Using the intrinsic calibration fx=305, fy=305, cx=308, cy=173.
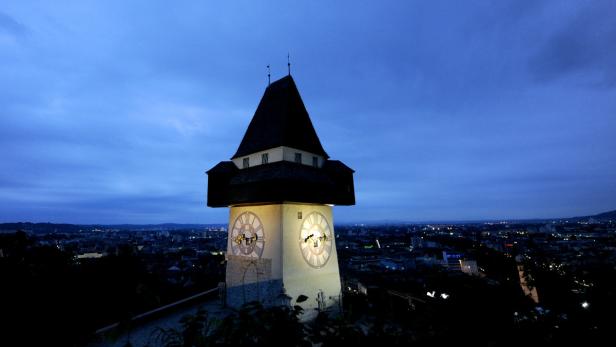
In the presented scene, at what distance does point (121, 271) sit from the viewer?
15.3ft

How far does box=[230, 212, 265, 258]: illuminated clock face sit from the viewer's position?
8211mm

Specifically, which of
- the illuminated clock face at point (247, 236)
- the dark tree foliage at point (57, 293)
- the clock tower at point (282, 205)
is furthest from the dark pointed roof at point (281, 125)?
the dark tree foliage at point (57, 293)

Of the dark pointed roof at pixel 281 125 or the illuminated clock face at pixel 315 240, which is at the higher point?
the dark pointed roof at pixel 281 125

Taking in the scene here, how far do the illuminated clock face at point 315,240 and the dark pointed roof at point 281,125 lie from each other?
7.00 ft

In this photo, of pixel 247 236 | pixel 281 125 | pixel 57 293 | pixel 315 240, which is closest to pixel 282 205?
pixel 315 240

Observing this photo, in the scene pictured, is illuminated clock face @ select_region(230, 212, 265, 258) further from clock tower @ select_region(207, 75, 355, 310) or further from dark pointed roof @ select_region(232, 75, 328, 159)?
dark pointed roof @ select_region(232, 75, 328, 159)

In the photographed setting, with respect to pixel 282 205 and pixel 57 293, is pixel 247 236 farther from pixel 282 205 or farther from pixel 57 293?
pixel 57 293

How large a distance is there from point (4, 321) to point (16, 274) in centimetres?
51

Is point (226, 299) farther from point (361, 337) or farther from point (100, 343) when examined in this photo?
point (361, 337)

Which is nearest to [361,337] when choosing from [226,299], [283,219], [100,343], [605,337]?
[605,337]

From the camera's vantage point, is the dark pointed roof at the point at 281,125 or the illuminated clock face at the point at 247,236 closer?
the illuminated clock face at the point at 247,236

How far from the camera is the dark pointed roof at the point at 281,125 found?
8820 mm

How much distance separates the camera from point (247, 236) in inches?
339

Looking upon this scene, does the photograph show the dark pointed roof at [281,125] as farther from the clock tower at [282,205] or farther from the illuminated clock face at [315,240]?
the illuminated clock face at [315,240]
